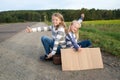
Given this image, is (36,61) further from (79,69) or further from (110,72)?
(110,72)

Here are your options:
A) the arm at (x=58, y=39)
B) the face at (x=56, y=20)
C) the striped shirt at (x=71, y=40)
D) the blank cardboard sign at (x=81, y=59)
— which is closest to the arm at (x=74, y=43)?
the striped shirt at (x=71, y=40)

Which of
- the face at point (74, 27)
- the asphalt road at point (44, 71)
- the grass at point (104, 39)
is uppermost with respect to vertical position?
the face at point (74, 27)

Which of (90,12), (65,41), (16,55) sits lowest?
(90,12)

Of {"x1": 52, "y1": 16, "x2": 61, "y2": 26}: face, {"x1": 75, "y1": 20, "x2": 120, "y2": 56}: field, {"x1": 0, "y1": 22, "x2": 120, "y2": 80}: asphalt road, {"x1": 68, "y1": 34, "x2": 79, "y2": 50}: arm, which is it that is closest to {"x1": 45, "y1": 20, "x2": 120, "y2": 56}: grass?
{"x1": 75, "y1": 20, "x2": 120, "y2": 56}: field

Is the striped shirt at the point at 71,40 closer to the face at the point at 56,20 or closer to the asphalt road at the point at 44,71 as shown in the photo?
the face at the point at 56,20

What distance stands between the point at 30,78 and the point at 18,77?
25cm

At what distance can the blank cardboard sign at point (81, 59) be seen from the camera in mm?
6254

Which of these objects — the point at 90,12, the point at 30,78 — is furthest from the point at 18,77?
the point at 90,12

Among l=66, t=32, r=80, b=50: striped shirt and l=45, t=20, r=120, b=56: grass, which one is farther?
l=45, t=20, r=120, b=56: grass

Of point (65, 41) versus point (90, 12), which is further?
point (90, 12)

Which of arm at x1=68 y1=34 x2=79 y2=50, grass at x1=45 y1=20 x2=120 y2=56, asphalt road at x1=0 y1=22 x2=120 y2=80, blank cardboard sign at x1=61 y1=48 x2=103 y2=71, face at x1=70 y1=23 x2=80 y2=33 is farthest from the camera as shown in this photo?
grass at x1=45 y1=20 x2=120 y2=56

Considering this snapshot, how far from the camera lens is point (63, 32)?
6.97 metres

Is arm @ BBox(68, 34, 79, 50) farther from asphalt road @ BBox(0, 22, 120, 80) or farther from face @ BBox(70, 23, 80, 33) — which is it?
asphalt road @ BBox(0, 22, 120, 80)

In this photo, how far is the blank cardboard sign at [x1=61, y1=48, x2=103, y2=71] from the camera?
625 cm
